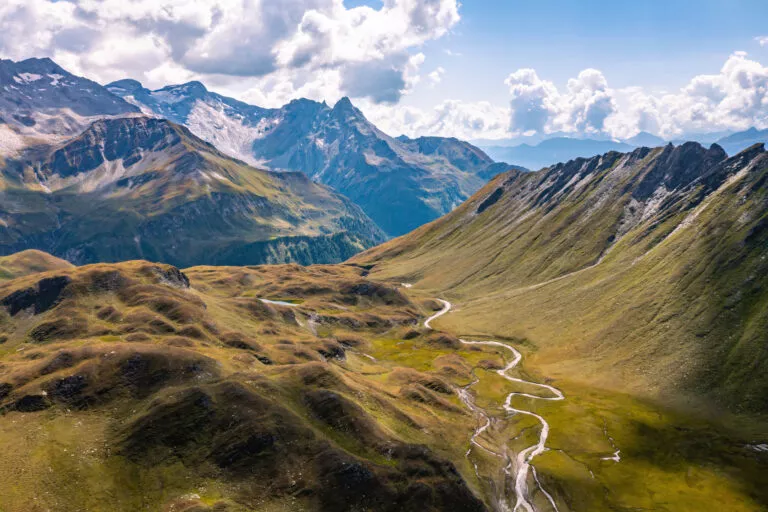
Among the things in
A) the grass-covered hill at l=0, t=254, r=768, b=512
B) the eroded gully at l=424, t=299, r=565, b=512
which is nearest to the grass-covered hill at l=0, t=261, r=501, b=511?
the grass-covered hill at l=0, t=254, r=768, b=512

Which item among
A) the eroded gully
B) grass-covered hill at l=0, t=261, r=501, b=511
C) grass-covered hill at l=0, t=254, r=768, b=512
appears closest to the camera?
grass-covered hill at l=0, t=261, r=501, b=511

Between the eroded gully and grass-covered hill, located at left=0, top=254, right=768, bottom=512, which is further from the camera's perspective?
the eroded gully

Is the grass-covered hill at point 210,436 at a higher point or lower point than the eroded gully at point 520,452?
higher

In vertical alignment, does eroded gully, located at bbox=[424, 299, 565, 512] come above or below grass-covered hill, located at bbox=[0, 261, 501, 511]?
below

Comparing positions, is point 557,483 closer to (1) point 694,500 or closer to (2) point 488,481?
(2) point 488,481

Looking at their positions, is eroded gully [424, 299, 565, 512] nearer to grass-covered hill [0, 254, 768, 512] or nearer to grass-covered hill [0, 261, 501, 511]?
grass-covered hill [0, 254, 768, 512]

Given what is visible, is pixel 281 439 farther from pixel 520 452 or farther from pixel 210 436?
pixel 520 452

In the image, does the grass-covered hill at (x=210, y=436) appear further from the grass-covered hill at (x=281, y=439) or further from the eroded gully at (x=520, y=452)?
the eroded gully at (x=520, y=452)

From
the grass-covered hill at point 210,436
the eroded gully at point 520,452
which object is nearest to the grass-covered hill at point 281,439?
the grass-covered hill at point 210,436

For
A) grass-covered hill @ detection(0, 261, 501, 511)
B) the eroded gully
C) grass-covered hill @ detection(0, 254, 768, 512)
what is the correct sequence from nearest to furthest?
grass-covered hill @ detection(0, 261, 501, 511) → grass-covered hill @ detection(0, 254, 768, 512) → the eroded gully

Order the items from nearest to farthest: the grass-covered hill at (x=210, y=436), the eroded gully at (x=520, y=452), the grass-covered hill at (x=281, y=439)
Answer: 1. the grass-covered hill at (x=210, y=436)
2. the grass-covered hill at (x=281, y=439)
3. the eroded gully at (x=520, y=452)

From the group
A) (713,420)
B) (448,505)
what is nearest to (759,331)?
(713,420)
